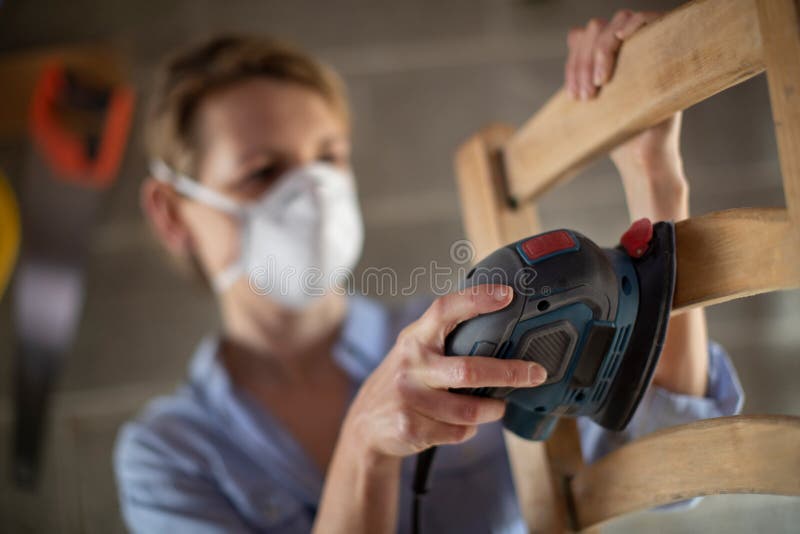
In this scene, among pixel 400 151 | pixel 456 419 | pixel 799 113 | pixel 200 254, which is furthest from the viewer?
pixel 400 151

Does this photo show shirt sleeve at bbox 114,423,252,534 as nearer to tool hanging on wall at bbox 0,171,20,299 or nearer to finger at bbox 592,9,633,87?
tool hanging on wall at bbox 0,171,20,299

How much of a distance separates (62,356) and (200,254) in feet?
1.39

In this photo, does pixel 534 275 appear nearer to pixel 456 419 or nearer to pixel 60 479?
pixel 456 419

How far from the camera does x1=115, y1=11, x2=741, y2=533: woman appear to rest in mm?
836

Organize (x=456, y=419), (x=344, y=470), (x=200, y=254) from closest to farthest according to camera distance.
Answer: (x=456, y=419), (x=344, y=470), (x=200, y=254)

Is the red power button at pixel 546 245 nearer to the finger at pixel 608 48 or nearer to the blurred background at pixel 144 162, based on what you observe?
the finger at pixel 608 48

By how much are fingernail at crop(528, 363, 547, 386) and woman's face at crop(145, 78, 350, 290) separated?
609 mm

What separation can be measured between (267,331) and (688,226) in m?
0.75

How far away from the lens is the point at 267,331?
1062 millimetres

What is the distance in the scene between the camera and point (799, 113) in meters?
0.35

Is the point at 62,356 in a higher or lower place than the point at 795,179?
lower

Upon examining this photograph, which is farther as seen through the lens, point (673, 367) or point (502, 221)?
point (502, 221)

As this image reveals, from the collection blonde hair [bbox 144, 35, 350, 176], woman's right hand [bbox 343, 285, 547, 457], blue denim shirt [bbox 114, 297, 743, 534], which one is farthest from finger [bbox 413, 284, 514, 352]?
blonde hair [bbox 144, 35, 350, 176]

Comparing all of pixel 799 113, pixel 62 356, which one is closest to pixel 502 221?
pixel 799 113
